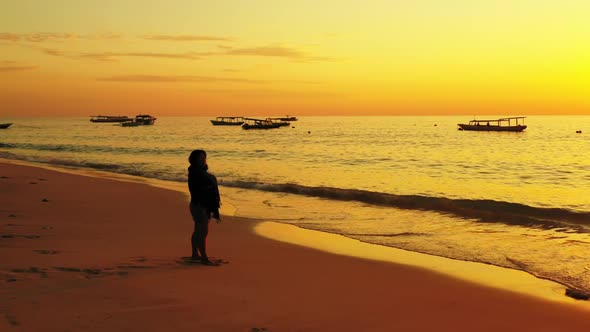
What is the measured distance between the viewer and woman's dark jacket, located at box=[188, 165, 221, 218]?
911 centimetres

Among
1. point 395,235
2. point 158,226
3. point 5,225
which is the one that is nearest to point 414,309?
point 395,235

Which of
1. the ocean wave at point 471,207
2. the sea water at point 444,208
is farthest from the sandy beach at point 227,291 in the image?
the ocean wave at point 471,207

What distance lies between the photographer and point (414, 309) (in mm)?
7488

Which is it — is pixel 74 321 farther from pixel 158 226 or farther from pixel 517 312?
pixel 158 226

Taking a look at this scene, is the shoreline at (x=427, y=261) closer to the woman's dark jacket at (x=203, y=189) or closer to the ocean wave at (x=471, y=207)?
the woman's dark jacket at (x=203, y=189)

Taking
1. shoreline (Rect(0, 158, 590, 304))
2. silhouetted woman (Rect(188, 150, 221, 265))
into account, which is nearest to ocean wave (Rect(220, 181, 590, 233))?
shoreline (Rect(0, 158, 590, 304))

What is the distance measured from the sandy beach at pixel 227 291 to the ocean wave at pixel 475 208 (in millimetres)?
8363

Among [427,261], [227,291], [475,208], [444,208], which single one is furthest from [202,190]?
[475,208]

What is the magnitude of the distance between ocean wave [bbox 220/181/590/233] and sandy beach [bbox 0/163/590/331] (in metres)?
8.36

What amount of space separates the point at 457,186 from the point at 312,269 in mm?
19707

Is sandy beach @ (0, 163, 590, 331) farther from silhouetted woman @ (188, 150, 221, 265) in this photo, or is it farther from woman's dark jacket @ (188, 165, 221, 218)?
woman's dark jacket @ (188, 165, 221, 218)

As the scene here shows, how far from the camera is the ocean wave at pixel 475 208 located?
1708 centimetres

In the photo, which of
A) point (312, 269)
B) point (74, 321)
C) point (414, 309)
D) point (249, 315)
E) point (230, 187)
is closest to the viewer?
point (74, 321)

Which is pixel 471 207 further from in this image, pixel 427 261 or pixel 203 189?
pixel 203 189
